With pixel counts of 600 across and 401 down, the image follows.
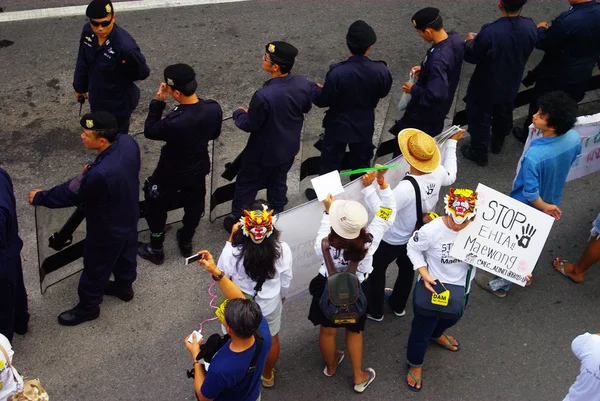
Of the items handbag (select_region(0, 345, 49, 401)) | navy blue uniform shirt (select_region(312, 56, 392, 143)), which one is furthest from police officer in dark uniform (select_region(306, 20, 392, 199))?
handbag (select_region(0, 345, 49, 401))

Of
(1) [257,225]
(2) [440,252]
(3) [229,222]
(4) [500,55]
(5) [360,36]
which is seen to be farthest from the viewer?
(4) [500,55]

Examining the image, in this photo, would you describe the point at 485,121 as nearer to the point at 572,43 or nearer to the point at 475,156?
the point at 475,156

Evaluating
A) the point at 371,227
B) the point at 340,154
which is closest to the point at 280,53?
the point at 340,154

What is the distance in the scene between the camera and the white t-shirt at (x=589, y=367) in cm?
388

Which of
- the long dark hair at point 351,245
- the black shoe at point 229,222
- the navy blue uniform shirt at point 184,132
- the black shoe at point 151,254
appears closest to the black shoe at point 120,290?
the black shoe at point 151,254

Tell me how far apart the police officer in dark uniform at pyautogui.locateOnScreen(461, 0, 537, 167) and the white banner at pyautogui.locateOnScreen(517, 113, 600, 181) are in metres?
1.15

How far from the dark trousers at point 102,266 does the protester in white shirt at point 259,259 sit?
117cm

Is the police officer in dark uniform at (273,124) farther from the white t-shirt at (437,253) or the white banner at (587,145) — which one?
the white banner at (587,145)

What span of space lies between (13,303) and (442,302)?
2.98 m

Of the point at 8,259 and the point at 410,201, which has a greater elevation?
the point at 410,201

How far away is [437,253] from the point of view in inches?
181

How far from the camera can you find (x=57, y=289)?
18.6 ft

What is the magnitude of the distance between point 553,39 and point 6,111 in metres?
6.09

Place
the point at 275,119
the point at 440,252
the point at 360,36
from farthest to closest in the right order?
the point at 360,36, the point at 275,119, the point at 440,252
